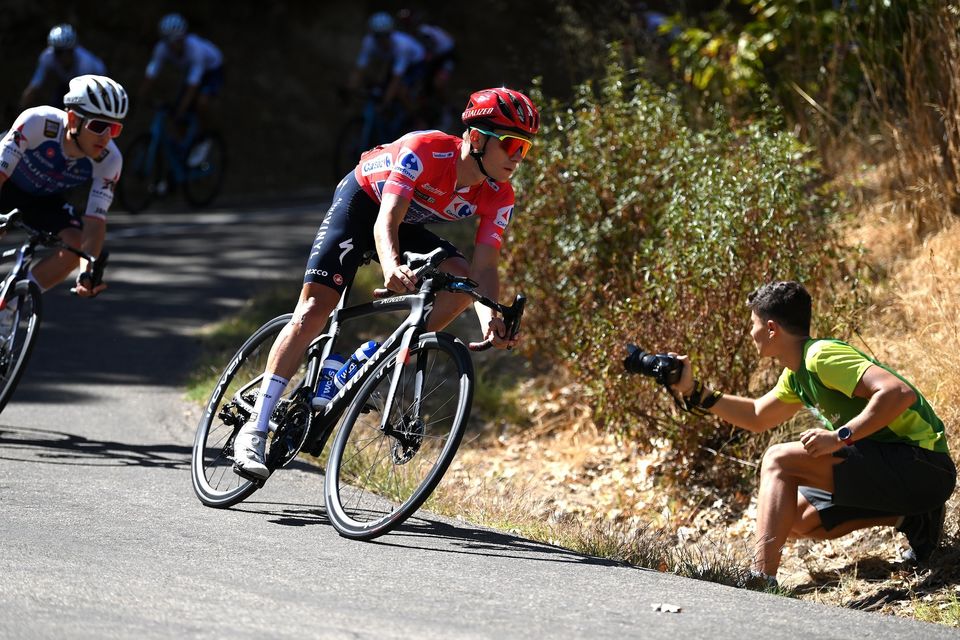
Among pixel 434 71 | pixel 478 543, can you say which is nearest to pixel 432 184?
pixel 478 543

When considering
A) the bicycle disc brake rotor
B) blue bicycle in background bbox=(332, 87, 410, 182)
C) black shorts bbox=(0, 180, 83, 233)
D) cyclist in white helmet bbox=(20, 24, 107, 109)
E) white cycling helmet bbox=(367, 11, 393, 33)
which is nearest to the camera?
the bicycle disc brake rotor

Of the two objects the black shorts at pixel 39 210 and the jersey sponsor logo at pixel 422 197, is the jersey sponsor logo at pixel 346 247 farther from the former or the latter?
the black shorts at pixel 39 210

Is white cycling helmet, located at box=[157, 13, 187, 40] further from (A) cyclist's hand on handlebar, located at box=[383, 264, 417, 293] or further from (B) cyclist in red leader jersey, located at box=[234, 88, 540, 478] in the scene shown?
(A) cyclist's hand on handlebar, located at box=[383, 264, 417, 293]

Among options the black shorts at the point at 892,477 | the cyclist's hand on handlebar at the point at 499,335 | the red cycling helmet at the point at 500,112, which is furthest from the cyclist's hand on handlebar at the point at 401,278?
the black shorts at the point at 892,477

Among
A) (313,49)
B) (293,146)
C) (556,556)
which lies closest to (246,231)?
(293,146)

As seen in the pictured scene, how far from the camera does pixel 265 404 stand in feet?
18.6

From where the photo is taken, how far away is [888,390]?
5.41 m

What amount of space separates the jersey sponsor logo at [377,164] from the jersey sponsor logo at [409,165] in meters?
0.12

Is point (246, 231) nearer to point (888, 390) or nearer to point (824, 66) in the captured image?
point (824, 66)

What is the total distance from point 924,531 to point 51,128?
5054 millimetres

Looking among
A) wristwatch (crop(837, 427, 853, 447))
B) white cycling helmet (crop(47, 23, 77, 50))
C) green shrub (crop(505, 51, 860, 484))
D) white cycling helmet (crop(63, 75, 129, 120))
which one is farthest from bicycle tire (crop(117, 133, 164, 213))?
wristwatch (crop(837, 427, 853, 447))

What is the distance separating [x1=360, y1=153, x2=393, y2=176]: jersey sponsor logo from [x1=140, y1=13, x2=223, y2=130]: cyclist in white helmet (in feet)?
34.7

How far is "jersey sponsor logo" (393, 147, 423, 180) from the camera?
5555 millimetres

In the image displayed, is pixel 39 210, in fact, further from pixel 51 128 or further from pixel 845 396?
pixel 845 396
